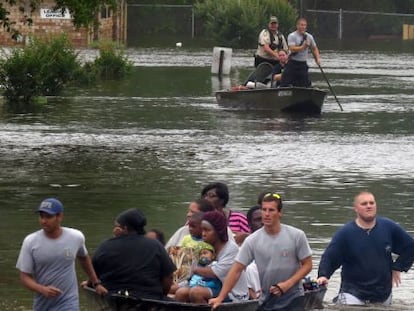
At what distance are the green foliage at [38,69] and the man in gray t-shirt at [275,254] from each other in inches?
920

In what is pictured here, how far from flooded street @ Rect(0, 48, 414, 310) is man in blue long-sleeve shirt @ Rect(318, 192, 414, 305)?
43 centimetres

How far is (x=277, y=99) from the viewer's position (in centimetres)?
3134

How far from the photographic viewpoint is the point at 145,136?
2709cm

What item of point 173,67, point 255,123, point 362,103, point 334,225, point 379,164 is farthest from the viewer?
point 173,67

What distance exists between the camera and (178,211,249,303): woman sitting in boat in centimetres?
1123

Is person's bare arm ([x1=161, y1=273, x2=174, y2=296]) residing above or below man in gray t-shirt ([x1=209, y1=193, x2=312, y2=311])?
below

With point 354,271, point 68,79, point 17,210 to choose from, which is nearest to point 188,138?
point 17,210

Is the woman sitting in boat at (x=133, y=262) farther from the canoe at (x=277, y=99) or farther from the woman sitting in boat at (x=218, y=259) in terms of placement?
the canoe at (x=277, y=99)

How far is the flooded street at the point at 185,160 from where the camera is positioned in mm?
17438

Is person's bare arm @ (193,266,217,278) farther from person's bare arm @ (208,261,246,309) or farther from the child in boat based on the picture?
person's bare arm @ (208,261,246,309)

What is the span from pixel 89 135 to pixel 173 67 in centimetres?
2485

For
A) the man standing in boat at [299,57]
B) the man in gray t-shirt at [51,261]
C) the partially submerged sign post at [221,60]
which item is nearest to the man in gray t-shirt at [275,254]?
the man in gray t-shirt at [51,261]

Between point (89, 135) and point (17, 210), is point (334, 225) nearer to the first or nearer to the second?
A: point (17, 210)

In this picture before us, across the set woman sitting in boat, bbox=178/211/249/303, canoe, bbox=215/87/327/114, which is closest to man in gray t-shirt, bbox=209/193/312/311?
woman sitting in boat, bbox=178/211/249/303
